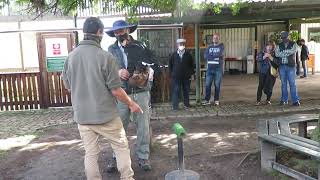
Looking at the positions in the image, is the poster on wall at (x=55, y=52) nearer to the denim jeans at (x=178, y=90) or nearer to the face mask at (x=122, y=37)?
the denim jeans at (x=178, y=90)

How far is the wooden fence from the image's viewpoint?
11.0 m

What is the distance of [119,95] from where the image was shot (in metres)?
4.44

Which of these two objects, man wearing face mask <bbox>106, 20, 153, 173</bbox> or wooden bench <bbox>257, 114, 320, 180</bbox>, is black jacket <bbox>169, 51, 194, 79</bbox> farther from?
man wearing face mask <bbox>106, 20, 153, 173</bbox>

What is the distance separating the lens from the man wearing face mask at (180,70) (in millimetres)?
10254

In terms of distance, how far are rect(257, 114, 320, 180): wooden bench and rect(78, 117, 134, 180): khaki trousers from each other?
172cm

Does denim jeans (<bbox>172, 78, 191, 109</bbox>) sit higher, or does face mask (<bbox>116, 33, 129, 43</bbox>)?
face mask (<bbox>116, 33, 129, 43</bbox>)

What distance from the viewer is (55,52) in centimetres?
1088

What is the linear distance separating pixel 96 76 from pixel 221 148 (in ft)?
9.74

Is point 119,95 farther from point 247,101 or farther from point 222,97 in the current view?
Answer: point 222,97

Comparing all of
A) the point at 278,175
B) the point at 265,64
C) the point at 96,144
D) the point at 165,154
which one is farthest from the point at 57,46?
the point at 278,175

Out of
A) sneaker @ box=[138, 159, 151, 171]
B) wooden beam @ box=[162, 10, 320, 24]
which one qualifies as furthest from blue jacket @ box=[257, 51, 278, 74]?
sneaker @ box=[138, 159, 151, 171]

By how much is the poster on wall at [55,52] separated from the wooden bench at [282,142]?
6612mm

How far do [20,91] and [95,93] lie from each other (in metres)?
7.28

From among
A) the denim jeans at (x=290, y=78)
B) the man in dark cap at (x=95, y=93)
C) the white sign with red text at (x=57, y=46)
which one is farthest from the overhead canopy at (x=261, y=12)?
the man in dark cap at (x=95, y=93)
